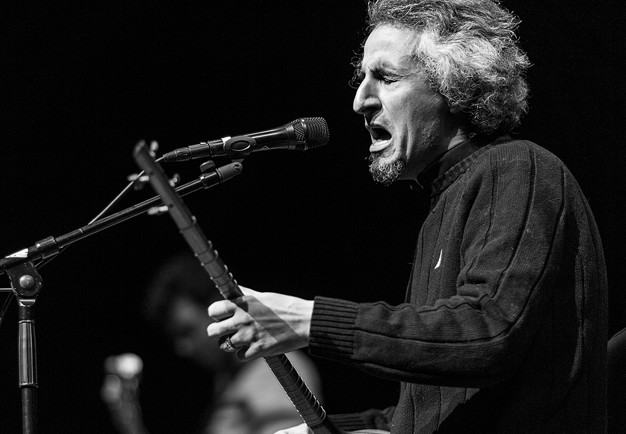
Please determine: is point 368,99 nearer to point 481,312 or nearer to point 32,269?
point 481,312

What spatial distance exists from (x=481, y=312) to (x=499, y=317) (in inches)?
1.3

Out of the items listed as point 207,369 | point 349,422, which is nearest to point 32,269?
point 349,422

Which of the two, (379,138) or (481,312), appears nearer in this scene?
(481,312)

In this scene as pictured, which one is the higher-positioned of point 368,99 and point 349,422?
point 368,99

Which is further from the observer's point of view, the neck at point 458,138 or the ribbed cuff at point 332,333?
the neck at point 458,138

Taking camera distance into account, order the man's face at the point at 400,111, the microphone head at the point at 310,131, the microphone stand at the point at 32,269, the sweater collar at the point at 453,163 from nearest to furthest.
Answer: the microphone stand at the point at 32,269, the microphone head at the point at 310,131, the sweater collar at the point at 453,163, the man's face at the point at 400,111

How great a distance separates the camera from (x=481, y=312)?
1.61 m

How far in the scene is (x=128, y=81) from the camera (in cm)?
379

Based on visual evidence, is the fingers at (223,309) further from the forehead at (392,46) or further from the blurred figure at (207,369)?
→ the blurred figure at (207,369)

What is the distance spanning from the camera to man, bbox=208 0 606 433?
160cm

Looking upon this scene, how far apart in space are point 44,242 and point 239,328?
61 centimetres

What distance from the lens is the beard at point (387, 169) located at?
2.24 meters

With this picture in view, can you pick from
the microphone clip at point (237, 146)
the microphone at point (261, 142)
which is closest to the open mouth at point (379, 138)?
the microphone at point (261, 142)

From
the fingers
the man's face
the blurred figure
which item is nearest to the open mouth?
the man's face
